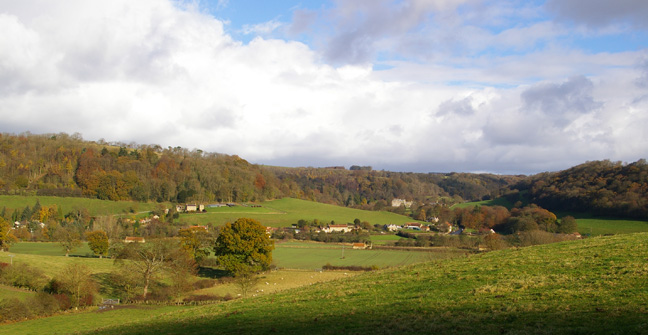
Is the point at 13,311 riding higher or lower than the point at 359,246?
higher

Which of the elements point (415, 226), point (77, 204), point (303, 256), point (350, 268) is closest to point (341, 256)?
point (303, 256)

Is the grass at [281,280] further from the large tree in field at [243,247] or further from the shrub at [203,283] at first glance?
the large tree in field at [243,247]

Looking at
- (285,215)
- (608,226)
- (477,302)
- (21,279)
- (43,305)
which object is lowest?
(43,305)

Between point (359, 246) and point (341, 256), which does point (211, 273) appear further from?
point (359, 246)

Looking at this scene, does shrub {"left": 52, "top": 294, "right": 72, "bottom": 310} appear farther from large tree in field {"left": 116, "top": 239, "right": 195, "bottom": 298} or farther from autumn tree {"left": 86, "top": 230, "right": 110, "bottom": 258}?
autumn tree {"left": 86, "top": 230, "right": 110, "bottom": 258}

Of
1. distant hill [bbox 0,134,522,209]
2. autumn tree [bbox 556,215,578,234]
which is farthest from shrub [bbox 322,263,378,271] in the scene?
distant hill [bbox 0,134,522,209]

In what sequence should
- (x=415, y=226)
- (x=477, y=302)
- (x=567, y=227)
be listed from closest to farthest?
1. (x=477, y=302)
2. (x=567, y=227)
3. (x=415, y=226)

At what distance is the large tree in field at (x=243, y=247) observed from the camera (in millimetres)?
49688

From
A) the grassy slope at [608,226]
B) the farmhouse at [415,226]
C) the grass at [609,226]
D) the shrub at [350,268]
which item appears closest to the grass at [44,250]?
the shrub at [350,268]

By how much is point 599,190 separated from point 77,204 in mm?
131201

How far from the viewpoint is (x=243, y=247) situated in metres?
49.9

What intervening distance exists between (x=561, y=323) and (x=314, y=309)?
931 centimetres

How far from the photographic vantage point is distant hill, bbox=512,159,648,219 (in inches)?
3688

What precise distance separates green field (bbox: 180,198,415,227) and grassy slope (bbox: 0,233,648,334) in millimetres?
85697
